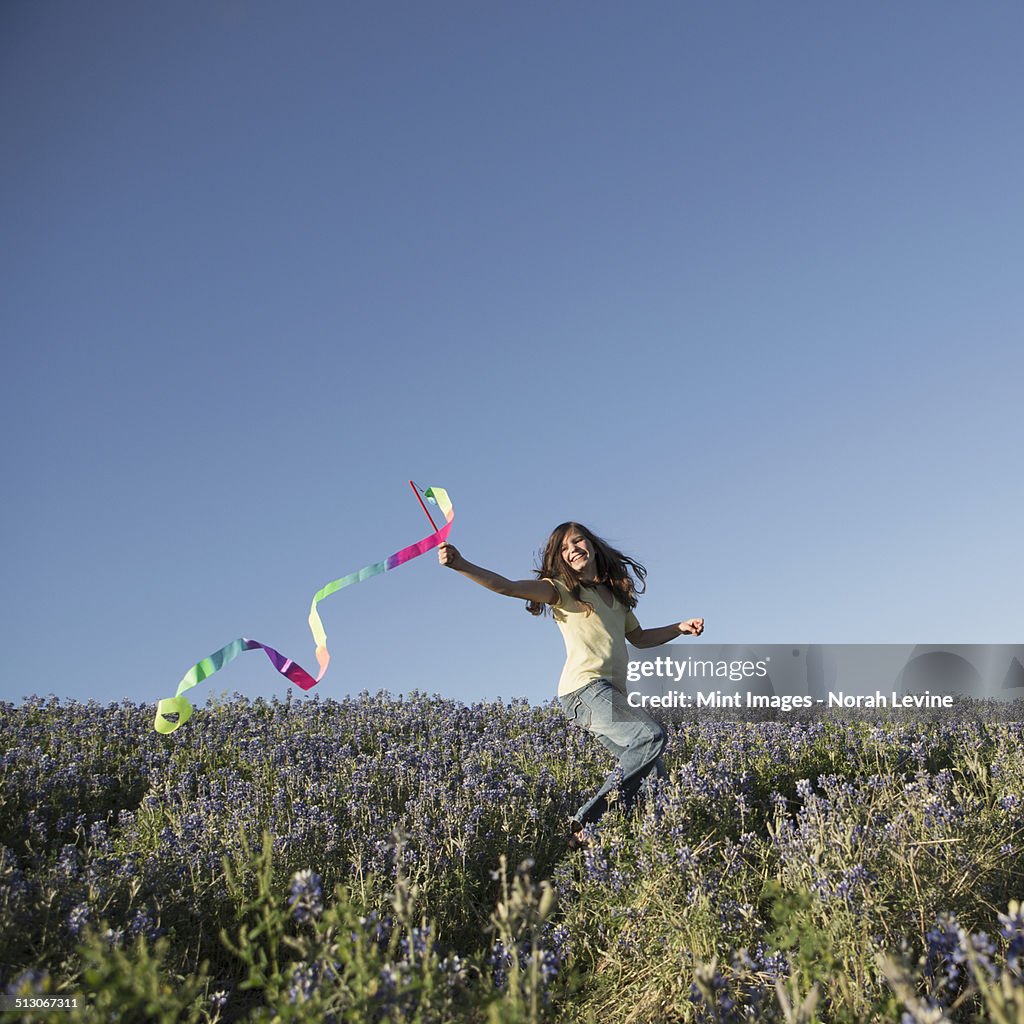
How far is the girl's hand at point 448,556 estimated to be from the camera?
4.56 meters

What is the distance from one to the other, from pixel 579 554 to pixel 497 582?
0.74 meters

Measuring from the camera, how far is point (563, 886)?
3744mm

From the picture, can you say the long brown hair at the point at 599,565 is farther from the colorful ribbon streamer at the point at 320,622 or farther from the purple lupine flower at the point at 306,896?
the purple lupine flower at the point at 306,896

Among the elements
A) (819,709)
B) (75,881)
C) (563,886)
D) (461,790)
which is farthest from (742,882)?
(819,709)

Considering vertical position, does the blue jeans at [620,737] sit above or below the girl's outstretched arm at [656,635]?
below

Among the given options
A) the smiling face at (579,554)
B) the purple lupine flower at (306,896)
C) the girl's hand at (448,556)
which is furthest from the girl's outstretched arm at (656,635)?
the purple lupine flower at (306,896)

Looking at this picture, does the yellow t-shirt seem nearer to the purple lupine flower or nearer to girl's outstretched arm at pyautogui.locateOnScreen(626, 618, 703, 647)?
girl's outstretched arm at pyautogui.locateOnScreen(626, 618, 703, 647)

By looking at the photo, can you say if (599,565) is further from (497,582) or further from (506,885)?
(506,885)

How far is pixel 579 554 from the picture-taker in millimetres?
5328

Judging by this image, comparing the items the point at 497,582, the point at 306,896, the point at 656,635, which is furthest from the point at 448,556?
the point at 306,896

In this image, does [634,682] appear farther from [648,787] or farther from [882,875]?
[882,875]

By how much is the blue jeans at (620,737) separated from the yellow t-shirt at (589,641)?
0.07m

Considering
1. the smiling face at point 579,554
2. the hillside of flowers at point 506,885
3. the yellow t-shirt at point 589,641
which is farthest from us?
the smiling face at point 579,554

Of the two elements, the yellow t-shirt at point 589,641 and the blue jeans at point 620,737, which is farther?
the yellow t-shirt at point 589,641
